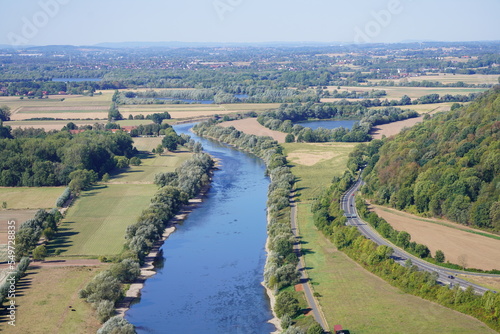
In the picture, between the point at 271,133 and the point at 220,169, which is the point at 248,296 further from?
the point at 271,133

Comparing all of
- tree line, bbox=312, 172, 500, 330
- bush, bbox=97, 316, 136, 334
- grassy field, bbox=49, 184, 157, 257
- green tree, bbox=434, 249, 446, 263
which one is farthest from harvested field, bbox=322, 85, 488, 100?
bush, bbox=97, 316, 136, 334

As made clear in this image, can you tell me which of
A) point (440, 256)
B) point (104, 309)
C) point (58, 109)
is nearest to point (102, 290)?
point (104, 309)

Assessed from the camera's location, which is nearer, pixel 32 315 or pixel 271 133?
pixel 32 315

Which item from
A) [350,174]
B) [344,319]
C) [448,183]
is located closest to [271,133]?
[350,174]

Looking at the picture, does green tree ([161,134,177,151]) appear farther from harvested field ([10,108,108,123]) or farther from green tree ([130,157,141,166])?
harvested field ([10,108,108,123])

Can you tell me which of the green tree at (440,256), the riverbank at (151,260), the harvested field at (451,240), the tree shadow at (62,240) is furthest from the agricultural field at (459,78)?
the tree shadow at (62,240)

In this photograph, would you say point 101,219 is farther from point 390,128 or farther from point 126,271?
point 390,128

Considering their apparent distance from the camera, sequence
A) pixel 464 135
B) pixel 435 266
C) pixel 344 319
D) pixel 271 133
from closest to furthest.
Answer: pixel 344 319, pixel 435 266, pixel 464 135, pixel 271 133
